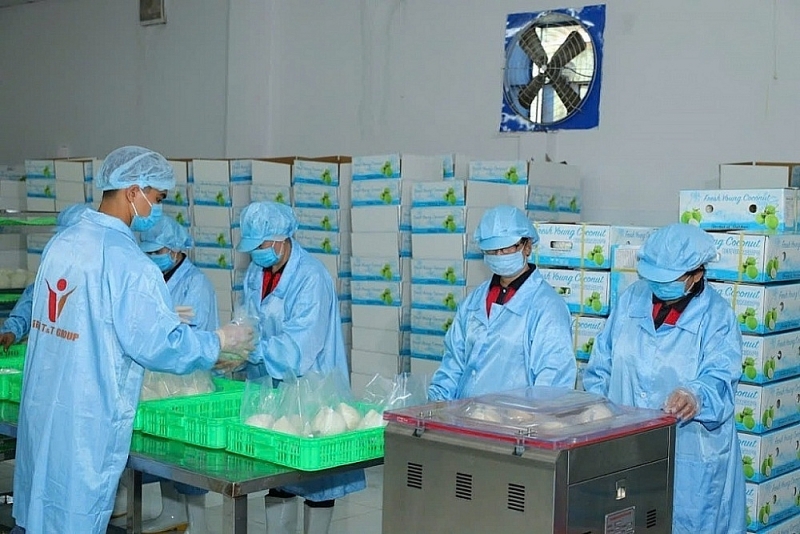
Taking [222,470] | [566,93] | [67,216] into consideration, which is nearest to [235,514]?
[222,470]

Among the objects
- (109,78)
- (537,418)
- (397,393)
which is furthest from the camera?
(109,78)

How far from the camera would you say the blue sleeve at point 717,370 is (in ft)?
9.64

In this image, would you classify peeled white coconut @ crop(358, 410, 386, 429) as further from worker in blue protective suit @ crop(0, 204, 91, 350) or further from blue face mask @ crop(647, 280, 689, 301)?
worker in blue protective suit @ crop(0, 204, 91, 350)

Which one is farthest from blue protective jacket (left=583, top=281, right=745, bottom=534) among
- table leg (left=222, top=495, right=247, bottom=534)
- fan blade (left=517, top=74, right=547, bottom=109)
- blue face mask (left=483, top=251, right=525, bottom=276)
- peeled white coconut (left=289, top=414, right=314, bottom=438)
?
fan blade (left=517, top=74, right=547, bottom=109)

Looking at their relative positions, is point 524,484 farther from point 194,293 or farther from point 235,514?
point 194,293

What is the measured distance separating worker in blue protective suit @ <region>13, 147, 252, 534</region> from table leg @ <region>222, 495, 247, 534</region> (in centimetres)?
37

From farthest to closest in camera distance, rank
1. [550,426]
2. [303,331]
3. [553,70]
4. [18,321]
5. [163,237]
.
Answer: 1. [553,70]
2. [18,321]
3. [163,237]
4. [303,331]
5. [550,426]

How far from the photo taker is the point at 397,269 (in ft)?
18.6

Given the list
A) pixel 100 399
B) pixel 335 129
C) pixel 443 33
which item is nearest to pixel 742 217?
pixel 100 399

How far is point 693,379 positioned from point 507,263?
0.71 meters

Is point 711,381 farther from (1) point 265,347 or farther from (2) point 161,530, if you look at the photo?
(2) point 161,530

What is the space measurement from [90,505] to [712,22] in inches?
171

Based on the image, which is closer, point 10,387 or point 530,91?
point 10,387

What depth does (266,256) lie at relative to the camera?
3.86m
